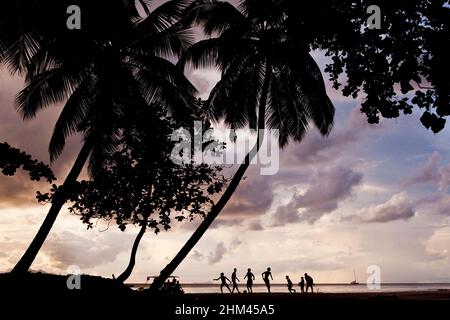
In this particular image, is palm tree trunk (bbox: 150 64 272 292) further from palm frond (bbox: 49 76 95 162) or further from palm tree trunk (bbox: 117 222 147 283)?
palm frond (bbox: 49 76 95 162)

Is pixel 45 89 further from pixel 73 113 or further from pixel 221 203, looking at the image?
pixel 221 203

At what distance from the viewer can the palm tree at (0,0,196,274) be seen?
18.6m

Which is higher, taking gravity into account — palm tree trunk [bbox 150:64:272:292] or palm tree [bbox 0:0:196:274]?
palm tree [bbox 0:0:196:274]

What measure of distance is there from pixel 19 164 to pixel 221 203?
9.18 metres

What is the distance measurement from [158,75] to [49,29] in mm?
4980

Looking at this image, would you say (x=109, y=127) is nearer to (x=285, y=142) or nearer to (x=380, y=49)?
(x=285, y=142)

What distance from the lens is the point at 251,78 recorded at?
66.2 feet

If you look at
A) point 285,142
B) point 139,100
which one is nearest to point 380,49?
point 139,100

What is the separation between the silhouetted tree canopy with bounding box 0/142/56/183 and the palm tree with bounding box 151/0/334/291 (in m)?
8.33

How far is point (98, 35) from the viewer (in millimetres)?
18953

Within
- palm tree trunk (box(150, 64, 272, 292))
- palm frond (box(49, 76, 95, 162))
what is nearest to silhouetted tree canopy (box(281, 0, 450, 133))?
palm tree trunk (box(150, 64, 272, 292))

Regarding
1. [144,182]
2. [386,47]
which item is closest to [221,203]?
[144,182]

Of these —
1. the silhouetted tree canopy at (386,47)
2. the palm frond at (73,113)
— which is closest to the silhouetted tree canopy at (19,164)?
the silhouetted tree canopy at (386,47)

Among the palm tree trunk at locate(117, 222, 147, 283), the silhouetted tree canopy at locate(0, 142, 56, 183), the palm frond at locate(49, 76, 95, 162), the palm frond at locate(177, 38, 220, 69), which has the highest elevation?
the palm frond at locate(177, 38, 220, 69)
